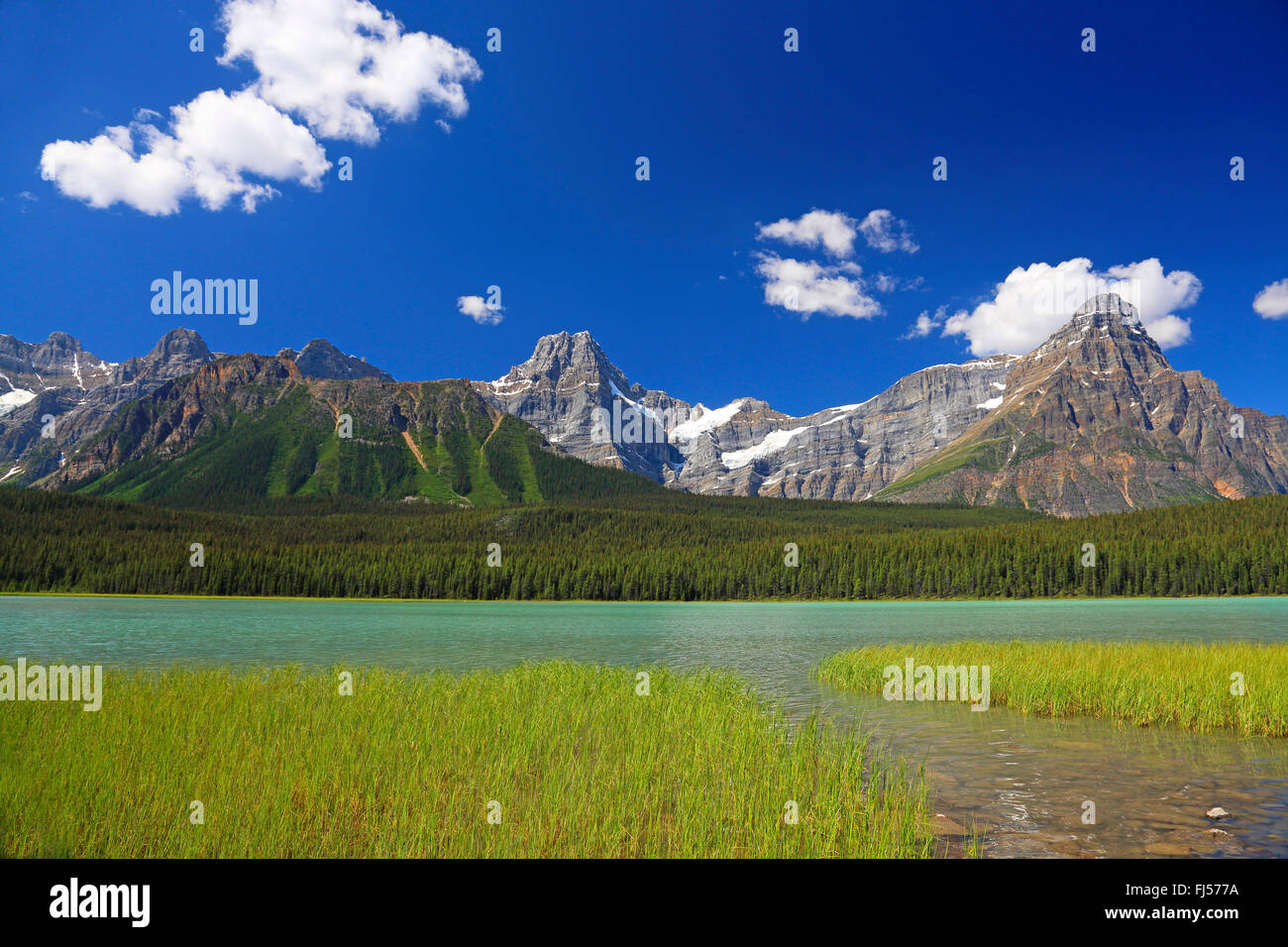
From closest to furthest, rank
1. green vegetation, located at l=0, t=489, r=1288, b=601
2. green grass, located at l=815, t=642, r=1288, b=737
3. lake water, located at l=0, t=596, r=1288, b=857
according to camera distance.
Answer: lake water, located at l=0, t=596, r=1288, b=857, green grass, located at l=815, t=642, r=1288, b=737, green vegetation, located at l=0, t=489, r=1288, b=601

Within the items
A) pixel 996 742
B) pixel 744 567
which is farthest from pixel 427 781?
pixel 744 567

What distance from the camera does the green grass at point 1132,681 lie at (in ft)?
66.7

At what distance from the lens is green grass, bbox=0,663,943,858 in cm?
1007

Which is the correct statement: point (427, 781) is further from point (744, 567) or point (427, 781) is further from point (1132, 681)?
point (744, 567)

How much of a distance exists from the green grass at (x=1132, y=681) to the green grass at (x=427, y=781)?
390 inches

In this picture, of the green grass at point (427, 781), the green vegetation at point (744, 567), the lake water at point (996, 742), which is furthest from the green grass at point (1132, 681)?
the green vegetation at point (744, 567)

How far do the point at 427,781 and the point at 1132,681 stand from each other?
908 inches

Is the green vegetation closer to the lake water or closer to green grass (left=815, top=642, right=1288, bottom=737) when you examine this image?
the lake water

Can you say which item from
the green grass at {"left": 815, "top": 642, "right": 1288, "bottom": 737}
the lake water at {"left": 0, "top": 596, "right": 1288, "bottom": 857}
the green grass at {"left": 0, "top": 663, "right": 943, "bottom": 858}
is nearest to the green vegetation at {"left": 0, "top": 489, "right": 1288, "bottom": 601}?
the lake water at {"left": 0, "top": 596, "right": 1288, "bottom": 857}

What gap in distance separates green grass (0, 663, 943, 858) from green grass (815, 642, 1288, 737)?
9898 millimetres

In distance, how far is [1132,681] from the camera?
76.5ft
